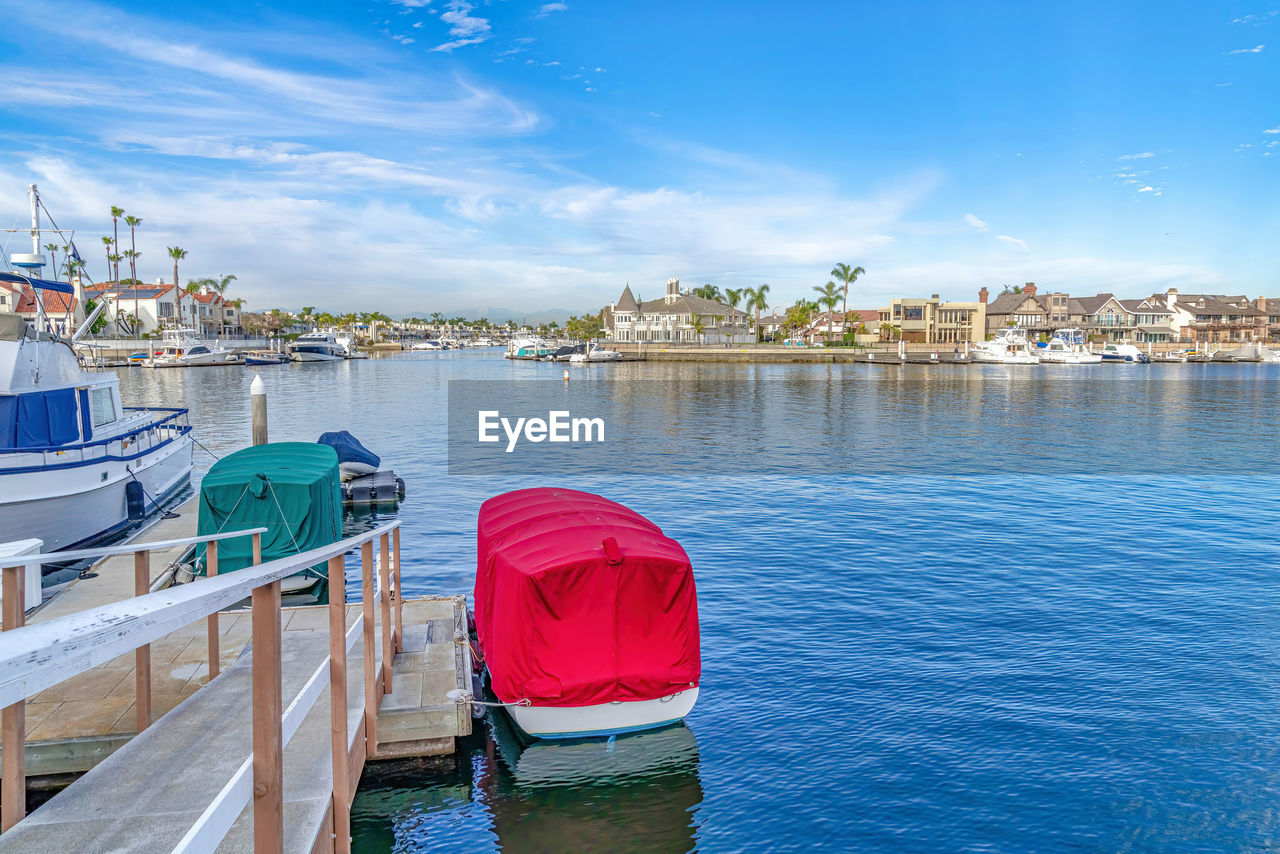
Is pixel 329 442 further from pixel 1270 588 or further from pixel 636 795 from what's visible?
pixel 1270 588

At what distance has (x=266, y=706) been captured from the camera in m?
4.72

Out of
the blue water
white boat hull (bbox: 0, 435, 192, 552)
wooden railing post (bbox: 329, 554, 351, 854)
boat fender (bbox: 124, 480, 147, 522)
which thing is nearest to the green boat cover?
the blue water

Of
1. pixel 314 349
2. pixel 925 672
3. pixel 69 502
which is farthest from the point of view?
pixel 314 349

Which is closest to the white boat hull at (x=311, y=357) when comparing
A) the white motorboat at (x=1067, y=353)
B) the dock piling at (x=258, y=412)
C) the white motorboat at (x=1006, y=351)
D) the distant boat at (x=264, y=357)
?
the distant boat at (x=264, y=357)

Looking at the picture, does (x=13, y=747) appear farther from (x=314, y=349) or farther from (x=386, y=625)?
(x=314, y=349)

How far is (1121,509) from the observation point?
3250cm

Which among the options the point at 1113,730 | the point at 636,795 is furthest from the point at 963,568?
the point at 636,795

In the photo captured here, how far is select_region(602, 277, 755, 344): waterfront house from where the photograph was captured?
182 meters

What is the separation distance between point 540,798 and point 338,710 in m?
4.77

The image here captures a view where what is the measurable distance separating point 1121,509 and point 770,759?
1005 inches

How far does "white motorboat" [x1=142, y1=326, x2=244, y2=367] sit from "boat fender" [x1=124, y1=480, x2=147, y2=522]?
11552 cm

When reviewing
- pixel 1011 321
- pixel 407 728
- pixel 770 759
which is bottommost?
pixel 770 759

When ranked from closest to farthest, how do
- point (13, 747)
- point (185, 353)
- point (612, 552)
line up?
→ point (13, 747)
point (612, 552)
point (185, 353)

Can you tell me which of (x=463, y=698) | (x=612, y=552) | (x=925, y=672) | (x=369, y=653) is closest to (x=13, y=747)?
(x=369, y=653)
